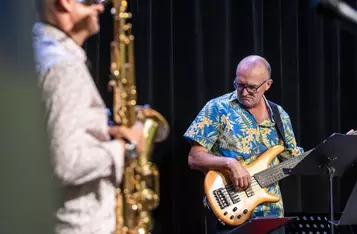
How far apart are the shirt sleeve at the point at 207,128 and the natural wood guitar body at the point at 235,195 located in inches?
7.4

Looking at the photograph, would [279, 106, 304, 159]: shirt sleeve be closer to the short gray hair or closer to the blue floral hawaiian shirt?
the blue floral hawaiian shirt

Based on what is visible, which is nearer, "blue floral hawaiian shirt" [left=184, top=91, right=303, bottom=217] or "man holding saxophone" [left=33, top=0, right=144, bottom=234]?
"man holding saxophone" [left=33, top=0, right=144, bottom=234]

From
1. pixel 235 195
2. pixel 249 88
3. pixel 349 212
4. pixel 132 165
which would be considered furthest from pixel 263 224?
pixel 132 165

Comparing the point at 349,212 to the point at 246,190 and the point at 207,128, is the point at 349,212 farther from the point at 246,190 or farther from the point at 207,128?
the point at 207,128

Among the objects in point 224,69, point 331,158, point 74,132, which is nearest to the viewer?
point 74,132

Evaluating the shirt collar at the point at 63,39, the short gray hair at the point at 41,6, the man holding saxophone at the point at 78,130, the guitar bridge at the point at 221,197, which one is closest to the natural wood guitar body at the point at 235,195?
the guitar bridge at the point at 221,197

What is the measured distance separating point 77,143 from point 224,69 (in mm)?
2865

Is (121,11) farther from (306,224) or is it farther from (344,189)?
(344,189)

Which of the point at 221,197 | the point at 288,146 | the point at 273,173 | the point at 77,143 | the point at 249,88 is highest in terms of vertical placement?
the point at 77,143

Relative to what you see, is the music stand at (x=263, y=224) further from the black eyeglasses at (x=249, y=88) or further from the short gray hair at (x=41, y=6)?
the short gray hair at (x=41, y=6)

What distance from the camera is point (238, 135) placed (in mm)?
3588

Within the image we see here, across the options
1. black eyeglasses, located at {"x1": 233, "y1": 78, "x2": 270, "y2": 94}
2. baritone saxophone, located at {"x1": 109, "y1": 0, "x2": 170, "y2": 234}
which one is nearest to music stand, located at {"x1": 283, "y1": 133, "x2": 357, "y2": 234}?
black eyeglasses, located at {"x1": 233, "y1": 78, "x2": 270, "y2": 94}

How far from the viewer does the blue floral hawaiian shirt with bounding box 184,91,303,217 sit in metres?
3.58

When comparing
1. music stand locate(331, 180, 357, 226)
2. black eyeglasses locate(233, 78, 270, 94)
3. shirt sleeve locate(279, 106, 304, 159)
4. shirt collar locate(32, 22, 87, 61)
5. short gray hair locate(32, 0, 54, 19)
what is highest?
short gray hair locate(32, 0, 54, 19)
